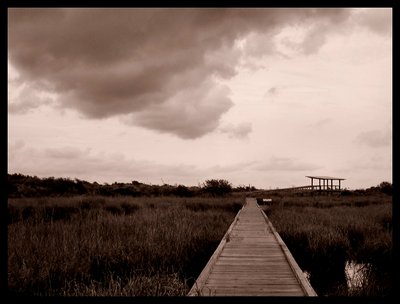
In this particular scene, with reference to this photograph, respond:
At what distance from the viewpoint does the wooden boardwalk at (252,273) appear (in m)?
4.62

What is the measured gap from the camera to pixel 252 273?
5523 millimetres

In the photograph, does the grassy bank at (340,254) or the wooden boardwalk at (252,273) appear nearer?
the wooden boardwalk at (252,273)

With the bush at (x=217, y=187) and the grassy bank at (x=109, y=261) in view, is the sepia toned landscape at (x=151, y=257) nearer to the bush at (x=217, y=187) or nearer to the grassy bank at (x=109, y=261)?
the grassy bank at (x=109, y=261)

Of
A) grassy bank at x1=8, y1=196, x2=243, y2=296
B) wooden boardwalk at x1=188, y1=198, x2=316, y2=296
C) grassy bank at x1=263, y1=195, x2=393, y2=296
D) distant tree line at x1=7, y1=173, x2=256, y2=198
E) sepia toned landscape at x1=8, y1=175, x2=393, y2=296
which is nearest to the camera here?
wooden boardwalk at x1=188, y1=198, x2=316, y2=296

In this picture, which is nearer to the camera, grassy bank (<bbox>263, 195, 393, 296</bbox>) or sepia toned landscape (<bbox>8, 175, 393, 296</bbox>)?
sepia toned landscape (<bbox>8, 175, 393, 296</bbox>)

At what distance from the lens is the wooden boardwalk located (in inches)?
182

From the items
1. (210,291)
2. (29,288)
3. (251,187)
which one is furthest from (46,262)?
(251,187)

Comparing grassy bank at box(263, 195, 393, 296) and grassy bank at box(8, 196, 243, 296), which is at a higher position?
grassy bank at box(8, 196, 243, 296)

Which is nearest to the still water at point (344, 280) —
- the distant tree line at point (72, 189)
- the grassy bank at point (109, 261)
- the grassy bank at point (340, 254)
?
the grassy bank at point (340, 254)

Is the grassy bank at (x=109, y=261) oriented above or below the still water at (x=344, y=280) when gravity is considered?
above

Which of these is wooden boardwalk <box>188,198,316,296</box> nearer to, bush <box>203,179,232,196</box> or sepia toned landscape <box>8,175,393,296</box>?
sepia toned landscape <box>8,175,393,296</box>

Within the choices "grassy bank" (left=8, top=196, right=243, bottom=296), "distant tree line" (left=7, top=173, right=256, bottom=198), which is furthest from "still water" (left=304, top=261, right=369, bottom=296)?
"distant tree line" (left=7, top=173, right=256, bottom=198)
